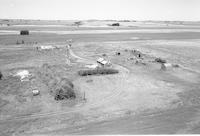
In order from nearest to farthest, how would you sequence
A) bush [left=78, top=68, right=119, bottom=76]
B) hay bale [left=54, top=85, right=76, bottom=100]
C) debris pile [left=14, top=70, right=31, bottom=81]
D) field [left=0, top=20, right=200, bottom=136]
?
field [left=0, top=20, right=200, bottom=136]
hay bale [left=54, top=85, right=76, bottom=100]
debris pile [left=14, top=70, right=31, bottom=81]
bush [left=78, top=68, right=119, bottom=76]

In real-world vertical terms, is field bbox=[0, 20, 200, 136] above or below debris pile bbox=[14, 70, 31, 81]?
below

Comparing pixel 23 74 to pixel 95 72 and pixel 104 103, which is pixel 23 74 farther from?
pixel 104 103

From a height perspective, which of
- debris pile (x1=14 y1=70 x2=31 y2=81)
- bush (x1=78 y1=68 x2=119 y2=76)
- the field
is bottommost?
the field

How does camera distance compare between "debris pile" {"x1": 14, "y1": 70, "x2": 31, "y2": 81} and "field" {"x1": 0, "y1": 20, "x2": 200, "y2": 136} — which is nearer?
"field" {"x1": 0, "y1": 20, "x2": 200, "y2": 136}

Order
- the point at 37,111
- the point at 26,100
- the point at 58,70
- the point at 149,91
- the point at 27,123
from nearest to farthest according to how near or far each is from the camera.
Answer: the point at 27,123, the point at 37,111, the point at 26,100, the point at 149,91, the point at 58,70

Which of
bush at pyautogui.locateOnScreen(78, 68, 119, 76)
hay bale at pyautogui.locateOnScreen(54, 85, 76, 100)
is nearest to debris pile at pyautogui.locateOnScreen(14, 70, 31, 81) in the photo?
bush at pyautogui.locateOnScreen(78, 68, 119, 76)

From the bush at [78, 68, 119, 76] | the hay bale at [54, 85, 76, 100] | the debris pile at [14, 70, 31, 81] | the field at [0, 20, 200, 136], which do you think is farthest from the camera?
the bush at [78, 68, 119, 76]

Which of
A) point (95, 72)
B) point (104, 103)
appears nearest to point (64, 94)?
point (104, 103)

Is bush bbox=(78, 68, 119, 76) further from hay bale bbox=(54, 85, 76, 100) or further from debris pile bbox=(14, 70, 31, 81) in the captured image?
hay bale bbox=(54, 85, 76, 100)

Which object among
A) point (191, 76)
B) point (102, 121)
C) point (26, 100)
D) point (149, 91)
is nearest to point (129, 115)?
point (102, 121)

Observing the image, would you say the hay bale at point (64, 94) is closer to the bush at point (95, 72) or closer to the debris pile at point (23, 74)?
the bush at point (95, 72)

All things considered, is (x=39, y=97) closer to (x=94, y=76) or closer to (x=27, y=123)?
(x=27, y=123)
